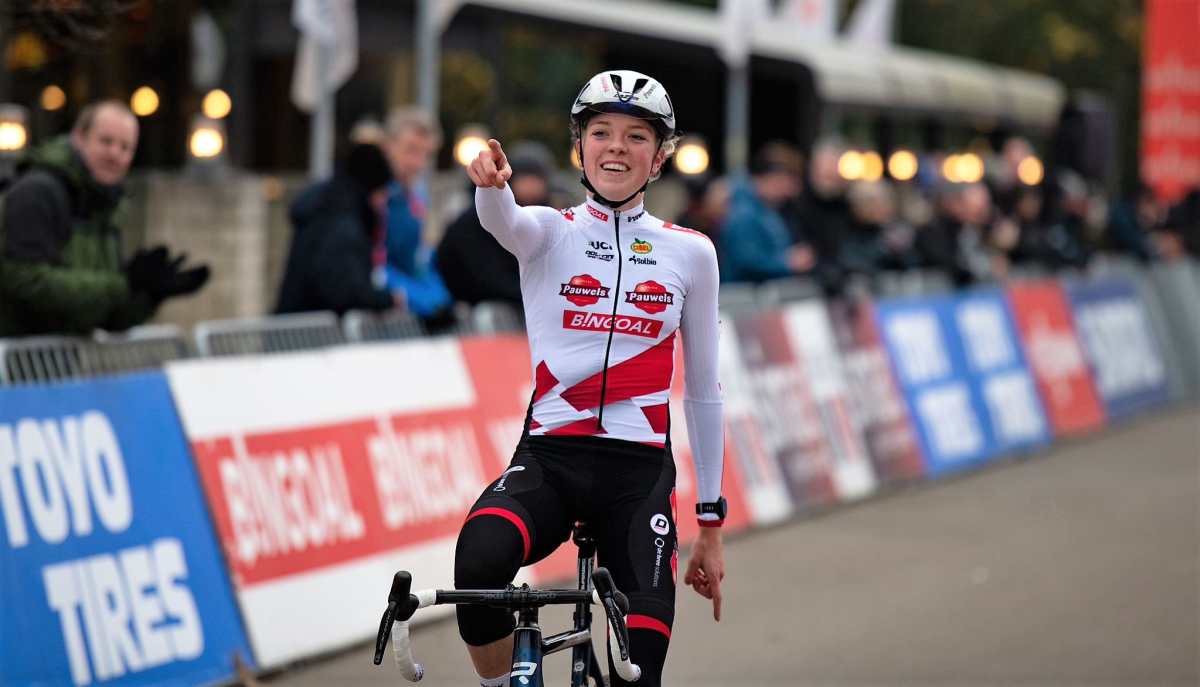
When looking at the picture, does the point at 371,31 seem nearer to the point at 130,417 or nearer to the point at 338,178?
the point at 338,178

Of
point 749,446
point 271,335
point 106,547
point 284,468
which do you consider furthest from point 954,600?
point 106,547

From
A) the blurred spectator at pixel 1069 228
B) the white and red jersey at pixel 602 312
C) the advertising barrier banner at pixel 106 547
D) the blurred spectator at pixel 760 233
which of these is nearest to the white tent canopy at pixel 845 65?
the blurred spectator at pixel 1069 228

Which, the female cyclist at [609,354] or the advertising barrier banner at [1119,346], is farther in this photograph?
the advertising barrier banner at [1119,346]

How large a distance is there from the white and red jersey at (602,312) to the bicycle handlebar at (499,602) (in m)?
0.64

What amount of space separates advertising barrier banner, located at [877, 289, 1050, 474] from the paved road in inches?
24.8

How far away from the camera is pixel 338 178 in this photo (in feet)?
29.2

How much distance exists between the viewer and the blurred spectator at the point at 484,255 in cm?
930

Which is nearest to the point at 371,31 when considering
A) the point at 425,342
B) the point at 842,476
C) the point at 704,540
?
the point at 842,476

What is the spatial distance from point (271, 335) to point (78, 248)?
1226mm

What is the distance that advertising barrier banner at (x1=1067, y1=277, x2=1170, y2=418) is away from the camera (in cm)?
1702

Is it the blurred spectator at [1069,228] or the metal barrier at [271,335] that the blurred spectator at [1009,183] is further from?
the metal barrier at [271,335]

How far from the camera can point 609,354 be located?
4387 mm

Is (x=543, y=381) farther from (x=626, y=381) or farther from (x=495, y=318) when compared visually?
(x=495, y=318)

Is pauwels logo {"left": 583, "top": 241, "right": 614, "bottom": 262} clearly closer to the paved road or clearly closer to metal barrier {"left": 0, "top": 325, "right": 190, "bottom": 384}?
the paved road
